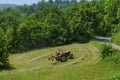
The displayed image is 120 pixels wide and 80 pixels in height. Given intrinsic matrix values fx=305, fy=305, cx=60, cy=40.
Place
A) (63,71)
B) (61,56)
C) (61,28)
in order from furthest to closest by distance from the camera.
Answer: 1. (61,28)
2. (61,56)
3. (63,71)

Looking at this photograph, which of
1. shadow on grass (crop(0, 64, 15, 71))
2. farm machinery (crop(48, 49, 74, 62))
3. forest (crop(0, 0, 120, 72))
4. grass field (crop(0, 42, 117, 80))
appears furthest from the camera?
forest (crop(0, 0, 120, 72))

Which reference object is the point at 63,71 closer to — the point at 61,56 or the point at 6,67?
the point at 6,67

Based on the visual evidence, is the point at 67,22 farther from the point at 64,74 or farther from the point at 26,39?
the point at 64,74

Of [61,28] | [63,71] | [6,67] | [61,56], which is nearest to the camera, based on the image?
[63,71]

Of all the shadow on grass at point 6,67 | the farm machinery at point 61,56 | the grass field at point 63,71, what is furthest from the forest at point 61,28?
the grass field at point 63,71

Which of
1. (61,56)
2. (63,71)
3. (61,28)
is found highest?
(63,71)

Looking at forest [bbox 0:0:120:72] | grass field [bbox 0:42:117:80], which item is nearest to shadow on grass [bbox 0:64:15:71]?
grass field [bbox 0:42:117:80]

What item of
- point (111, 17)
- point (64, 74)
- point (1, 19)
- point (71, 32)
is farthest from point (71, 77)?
point (1, 19)

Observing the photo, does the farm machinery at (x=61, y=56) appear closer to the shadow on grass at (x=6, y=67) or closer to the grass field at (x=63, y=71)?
the grass field at (x=63, y=71)

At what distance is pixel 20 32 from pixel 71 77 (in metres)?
26.6

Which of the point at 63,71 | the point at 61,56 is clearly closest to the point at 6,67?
the point at 63,71

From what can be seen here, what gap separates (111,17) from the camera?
68.6m

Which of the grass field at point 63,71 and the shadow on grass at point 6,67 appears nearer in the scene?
the grass field at point 63,71

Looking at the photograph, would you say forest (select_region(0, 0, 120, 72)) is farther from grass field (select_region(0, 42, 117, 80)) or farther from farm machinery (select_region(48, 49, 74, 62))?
grass field (select_region(0, 42, 117, 80))
